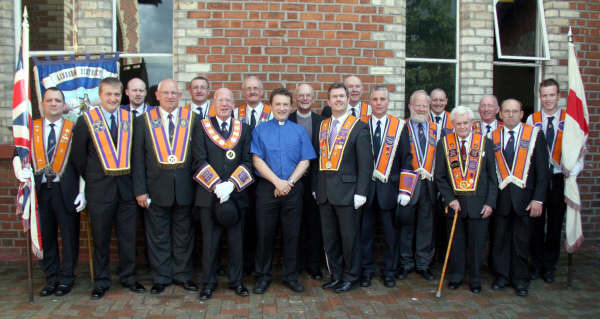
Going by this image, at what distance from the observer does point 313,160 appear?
4734mm

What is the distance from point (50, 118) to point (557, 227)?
5.22 m

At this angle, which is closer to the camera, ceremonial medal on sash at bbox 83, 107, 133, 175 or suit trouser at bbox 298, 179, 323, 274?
ceremonial medal on sash at bbox 83, 107, 133, 175

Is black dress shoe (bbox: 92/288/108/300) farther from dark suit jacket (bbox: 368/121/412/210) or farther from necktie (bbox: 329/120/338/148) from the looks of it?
dark suit jacket (bbox: 368/121/412/210)

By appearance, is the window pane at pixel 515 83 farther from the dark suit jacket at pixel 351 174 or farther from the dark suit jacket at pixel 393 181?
the dark suit jacket at pixel 351 174

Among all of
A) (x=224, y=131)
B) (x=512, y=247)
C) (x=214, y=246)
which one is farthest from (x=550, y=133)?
(x=214, y=246)

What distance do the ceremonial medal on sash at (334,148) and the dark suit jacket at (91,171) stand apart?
190 cm

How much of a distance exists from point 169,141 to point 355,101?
2.02 m

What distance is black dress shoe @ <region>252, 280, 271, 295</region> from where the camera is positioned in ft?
14.7

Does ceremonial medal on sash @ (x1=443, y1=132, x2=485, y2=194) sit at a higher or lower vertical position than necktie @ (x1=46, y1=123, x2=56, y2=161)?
lower

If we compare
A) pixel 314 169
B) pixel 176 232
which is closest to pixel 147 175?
pixel 176 232

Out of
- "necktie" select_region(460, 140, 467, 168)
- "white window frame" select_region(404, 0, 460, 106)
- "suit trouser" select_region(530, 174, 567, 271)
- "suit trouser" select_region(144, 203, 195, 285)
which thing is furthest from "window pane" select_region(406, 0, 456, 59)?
"suit trouser" select_region(144, 203, 195, 285)

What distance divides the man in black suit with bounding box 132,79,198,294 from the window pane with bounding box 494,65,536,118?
13.3 ft

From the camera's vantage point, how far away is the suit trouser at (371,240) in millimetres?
4789

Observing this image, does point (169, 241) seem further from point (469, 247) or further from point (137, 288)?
point (469, 247)
